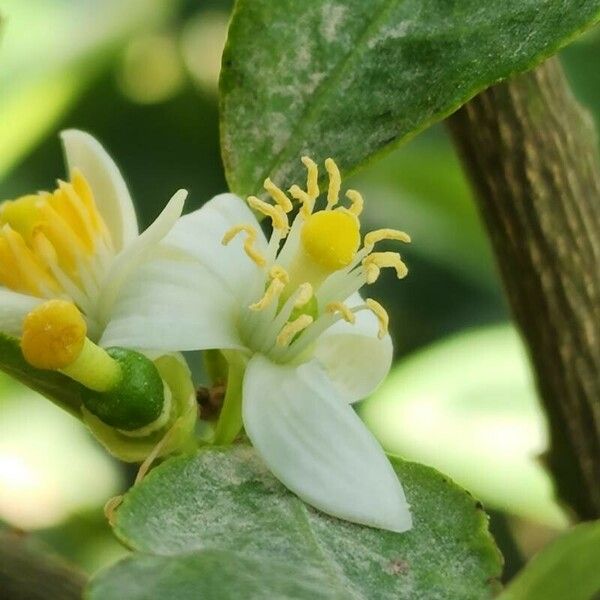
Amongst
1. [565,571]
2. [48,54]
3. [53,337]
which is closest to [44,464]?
[48,54]

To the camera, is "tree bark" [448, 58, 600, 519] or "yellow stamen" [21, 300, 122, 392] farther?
"tree bark" [448, 58, 600, 519]

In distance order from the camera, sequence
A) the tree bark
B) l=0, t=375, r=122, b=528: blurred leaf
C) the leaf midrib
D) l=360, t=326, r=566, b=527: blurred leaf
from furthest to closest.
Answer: l=0, t=375, r=122, b=528: blurred leaf
l=360, t=326, r=566, b=527: blurred leaf
the tree bark
the leaf midrib

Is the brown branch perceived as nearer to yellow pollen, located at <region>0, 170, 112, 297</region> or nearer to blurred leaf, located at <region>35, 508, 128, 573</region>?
yellow pollen, located at <region>0, 170, 112, 297</region>

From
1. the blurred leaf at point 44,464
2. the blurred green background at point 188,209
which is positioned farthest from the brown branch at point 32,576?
the blurred leaf at point 44,464

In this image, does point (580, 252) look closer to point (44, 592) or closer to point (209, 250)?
point (209, 250)

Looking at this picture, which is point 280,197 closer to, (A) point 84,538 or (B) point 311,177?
(B) point 311,177

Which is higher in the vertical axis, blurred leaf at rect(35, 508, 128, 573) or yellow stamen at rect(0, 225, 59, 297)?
yellow stamen at rect(0, 225, 59, 297)

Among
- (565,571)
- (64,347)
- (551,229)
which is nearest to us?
(565,571)

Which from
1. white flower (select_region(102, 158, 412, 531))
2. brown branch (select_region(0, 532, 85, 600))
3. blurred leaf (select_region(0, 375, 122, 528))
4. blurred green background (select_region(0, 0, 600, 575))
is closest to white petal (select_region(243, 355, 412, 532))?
white flower (select_region(102, 158, 412, 531))
